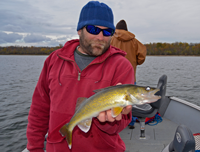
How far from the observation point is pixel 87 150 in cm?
201

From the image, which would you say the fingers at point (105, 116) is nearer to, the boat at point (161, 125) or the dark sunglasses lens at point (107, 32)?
the dark sunglasses lens at point (107, 32)

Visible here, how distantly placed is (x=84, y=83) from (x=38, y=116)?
2.90ft

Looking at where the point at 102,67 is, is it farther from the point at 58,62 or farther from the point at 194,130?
the point at 194,130

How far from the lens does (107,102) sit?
183 centimetres

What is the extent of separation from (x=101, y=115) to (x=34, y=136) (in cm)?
112

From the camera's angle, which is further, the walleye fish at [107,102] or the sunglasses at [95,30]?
the sunglasses at [95,30]

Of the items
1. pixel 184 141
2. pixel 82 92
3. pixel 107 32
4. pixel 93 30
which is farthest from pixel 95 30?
pixel 184 141

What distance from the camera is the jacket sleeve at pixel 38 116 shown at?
230cm

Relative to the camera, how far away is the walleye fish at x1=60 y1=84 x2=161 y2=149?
1.82 meters

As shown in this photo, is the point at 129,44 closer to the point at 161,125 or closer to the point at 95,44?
the point at 161,125

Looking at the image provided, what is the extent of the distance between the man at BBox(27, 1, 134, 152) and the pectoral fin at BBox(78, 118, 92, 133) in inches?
3.7

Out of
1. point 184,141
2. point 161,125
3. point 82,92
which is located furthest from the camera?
point 161,125

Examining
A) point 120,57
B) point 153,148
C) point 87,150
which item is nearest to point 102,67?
point 120,57

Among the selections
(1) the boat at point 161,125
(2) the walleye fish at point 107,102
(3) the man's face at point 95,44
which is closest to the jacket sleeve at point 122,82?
(2) the walleye fish at point 107,102
